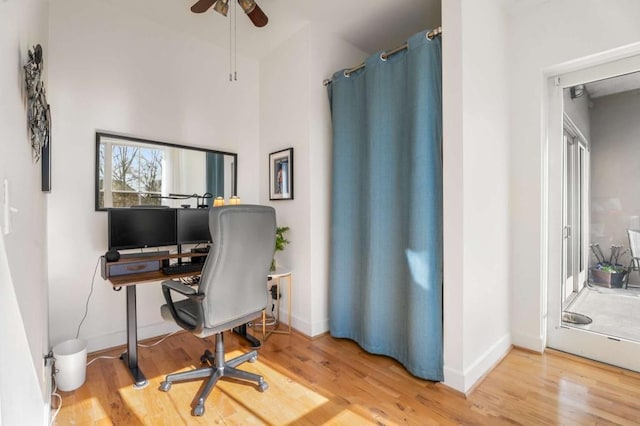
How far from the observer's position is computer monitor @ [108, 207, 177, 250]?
89.0 inches

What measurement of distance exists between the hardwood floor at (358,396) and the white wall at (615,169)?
3.28 feet

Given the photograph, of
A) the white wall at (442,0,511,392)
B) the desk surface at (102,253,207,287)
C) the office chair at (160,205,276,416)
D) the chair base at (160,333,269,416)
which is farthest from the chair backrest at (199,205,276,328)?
the white wall at (442,0,511,392)

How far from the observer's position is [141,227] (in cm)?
239

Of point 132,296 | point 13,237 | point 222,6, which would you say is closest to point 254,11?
point 222,6

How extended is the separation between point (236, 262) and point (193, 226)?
1076 millimetres

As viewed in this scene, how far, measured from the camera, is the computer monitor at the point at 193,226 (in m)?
2.59

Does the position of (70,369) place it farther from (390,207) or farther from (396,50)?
(396,50)

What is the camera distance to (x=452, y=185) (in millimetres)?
1950

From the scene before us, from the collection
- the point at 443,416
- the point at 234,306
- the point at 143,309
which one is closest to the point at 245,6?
the point at 234,306

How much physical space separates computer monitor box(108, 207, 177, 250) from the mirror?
218 mm

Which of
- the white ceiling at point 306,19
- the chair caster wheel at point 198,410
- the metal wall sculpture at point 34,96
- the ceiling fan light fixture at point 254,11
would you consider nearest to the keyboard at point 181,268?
the chair caster wheel at point 198,410

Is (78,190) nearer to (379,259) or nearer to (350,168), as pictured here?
(350,168)

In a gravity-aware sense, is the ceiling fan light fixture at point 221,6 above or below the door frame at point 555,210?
above

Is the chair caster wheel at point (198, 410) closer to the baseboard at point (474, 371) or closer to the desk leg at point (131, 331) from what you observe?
the desk leg at point (131, 331)
